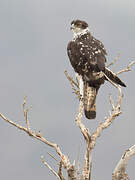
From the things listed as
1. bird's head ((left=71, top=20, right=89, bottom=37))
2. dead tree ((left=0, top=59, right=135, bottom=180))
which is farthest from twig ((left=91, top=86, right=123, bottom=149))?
bird's head ((left=71, top=20, right=89, bottom=37))

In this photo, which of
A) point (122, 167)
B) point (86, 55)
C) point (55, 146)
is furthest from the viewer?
point (86, 55)

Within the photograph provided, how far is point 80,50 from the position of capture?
8578 mm

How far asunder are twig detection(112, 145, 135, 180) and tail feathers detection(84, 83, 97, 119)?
3.88 feet

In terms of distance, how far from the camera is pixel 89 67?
8.31m

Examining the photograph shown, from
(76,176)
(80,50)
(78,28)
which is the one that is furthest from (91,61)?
(76,176)

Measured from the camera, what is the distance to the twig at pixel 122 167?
23.8 ft

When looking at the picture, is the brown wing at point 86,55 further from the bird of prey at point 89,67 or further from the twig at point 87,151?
the twig at point 87,151

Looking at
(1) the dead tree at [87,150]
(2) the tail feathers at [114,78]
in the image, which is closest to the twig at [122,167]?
(1) the dead tree at [87,150]

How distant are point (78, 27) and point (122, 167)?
3862mm

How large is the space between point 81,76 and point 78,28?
1444 millimetres

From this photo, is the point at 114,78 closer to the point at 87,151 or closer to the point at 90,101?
the point at 90,101

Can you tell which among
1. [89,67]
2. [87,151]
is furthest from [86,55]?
[87,151]

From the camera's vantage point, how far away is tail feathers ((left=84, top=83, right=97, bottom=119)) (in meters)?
7.96

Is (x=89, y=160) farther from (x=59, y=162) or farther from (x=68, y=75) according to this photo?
(x=68, y=75)
